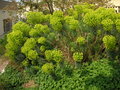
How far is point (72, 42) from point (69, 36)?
447 millimetres

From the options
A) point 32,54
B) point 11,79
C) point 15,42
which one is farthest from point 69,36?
point 11,79

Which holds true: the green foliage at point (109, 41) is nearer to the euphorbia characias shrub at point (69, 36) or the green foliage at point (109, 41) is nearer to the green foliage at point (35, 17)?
the euphorbia characias shrub at point (69, 36)

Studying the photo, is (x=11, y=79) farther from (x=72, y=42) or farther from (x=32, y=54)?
(x=72, y=42)

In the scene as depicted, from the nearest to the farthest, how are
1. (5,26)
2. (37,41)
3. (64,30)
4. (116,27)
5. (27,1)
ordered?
(116,27)
(64,30)
(37,41)
(27,1)
(5,26)

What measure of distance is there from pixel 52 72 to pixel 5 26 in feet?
69.3

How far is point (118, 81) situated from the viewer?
20.8 ft

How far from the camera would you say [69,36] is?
716 centimetres

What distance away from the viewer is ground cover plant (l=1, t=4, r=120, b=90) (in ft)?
20.0

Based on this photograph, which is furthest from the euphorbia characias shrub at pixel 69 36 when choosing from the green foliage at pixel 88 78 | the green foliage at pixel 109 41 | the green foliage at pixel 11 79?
the green foliage at pixel 11 79

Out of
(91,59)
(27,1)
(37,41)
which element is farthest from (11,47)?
(27,1)

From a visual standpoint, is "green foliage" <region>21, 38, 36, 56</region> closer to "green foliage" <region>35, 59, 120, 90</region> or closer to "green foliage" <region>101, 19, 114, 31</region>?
"green foliage" <region>35, 59, 120, 90</region>

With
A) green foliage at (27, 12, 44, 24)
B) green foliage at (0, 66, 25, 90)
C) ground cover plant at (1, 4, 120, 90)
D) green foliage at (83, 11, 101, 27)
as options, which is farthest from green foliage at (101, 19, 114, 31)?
green foliage at (0, 66, 25, 90)

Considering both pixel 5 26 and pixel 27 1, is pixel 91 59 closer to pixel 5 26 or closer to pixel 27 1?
pixel 27 1

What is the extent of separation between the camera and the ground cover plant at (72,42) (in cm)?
609
